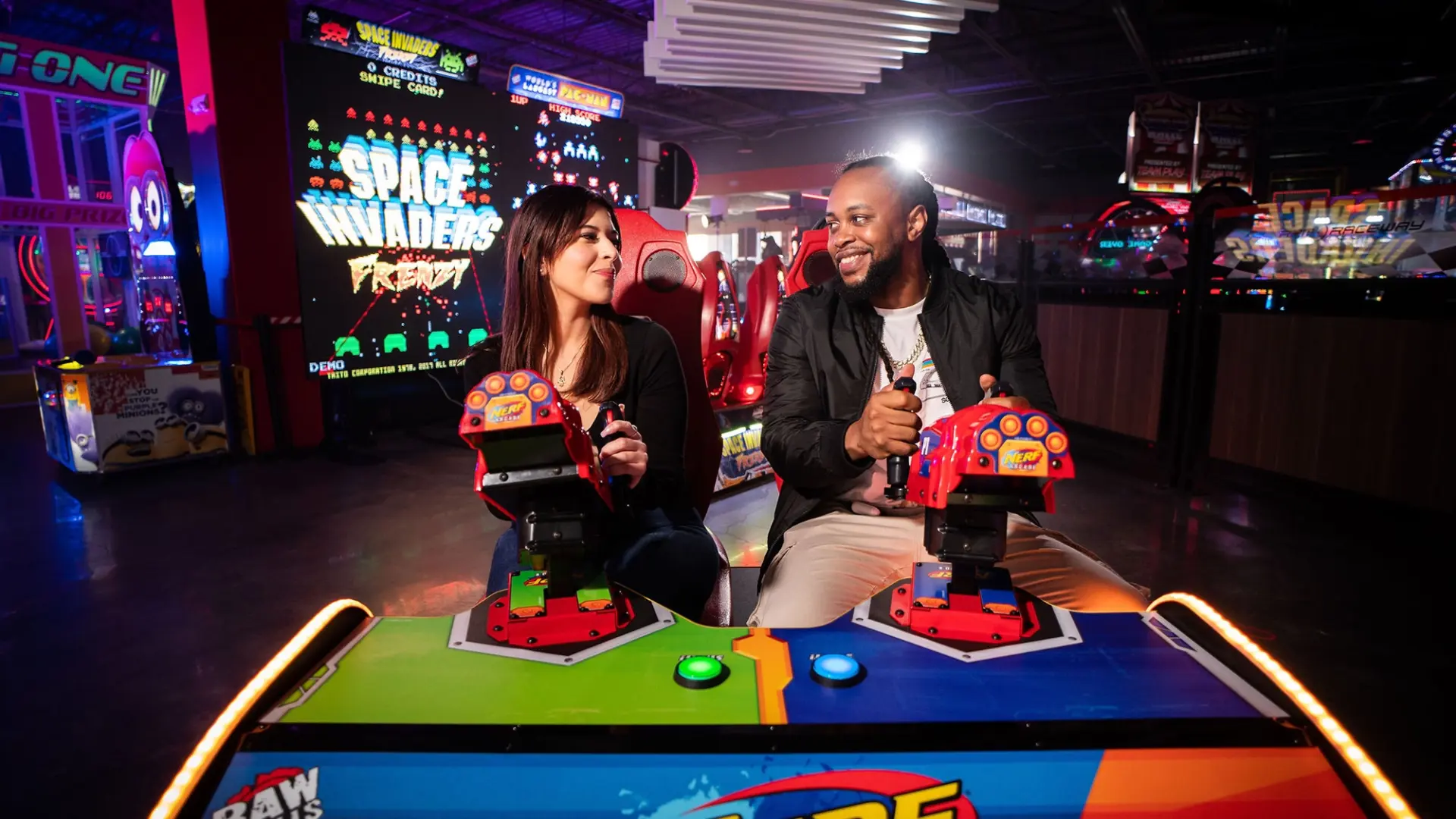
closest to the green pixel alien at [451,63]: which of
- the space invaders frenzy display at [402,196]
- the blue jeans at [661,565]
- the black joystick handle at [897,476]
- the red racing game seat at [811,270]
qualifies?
the space invaders frenzy display at [402,196]

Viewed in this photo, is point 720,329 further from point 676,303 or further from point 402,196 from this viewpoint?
point 402,196

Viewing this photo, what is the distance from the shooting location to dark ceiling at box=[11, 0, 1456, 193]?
8641mm

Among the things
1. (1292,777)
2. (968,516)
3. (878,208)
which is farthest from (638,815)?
(878,208)

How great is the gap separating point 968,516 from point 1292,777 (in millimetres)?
445

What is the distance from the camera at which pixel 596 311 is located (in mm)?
1896

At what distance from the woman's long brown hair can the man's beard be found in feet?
1.93

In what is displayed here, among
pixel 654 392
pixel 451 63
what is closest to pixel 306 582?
pixel 654 392

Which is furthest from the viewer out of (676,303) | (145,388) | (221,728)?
(145,388)

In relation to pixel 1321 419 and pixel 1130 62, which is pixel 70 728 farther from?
pixel 1130 62

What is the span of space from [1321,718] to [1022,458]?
44 cm

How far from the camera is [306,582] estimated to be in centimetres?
311

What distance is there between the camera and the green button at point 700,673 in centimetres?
93

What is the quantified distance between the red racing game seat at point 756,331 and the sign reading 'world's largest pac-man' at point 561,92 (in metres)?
2.81

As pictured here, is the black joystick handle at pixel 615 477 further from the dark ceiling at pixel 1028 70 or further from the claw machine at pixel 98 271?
the dark ceiling at pixel 1028 70
